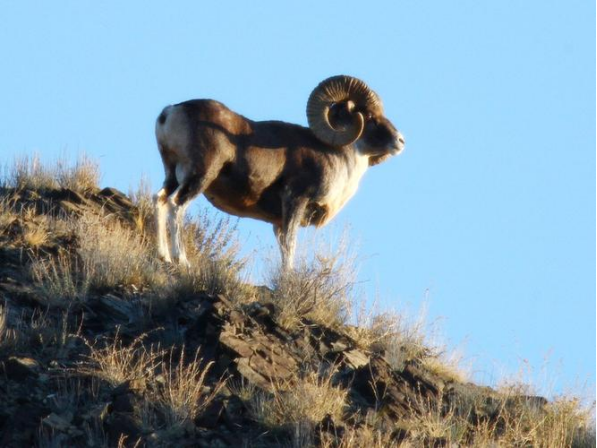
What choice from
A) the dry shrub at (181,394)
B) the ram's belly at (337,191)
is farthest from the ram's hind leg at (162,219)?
the dry shrub at (181,394)

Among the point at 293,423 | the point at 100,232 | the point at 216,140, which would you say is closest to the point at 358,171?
the point at 216,140

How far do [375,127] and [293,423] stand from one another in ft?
22.9

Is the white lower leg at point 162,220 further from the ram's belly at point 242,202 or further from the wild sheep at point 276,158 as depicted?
the ram's belly at point 242,202

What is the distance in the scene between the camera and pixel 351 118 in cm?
1864

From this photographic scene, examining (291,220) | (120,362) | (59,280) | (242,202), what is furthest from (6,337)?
(291,220)

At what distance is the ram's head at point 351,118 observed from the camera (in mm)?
18375

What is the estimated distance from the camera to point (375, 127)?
61.8 ft

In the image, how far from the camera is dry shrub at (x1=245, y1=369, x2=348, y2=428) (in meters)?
12.6

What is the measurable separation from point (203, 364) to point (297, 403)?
3.75 ft

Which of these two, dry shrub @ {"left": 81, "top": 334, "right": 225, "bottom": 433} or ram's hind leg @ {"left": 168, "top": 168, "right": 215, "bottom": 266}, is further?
ram's hind leg @ {"left": 168, "top": 168, "right": 215, "bottom": 266}

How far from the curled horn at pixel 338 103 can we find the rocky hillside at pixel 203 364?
94.9 inches

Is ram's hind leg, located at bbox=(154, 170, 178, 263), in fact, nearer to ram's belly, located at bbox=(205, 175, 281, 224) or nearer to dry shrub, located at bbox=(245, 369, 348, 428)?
ram's belly, located at bbox=(205, 175, 281, 224)

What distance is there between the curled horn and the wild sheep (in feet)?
0.04

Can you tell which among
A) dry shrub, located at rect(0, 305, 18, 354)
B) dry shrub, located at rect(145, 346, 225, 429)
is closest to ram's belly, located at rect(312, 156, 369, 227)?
dry shrub, located at rect(145, 346, 225, 429)
